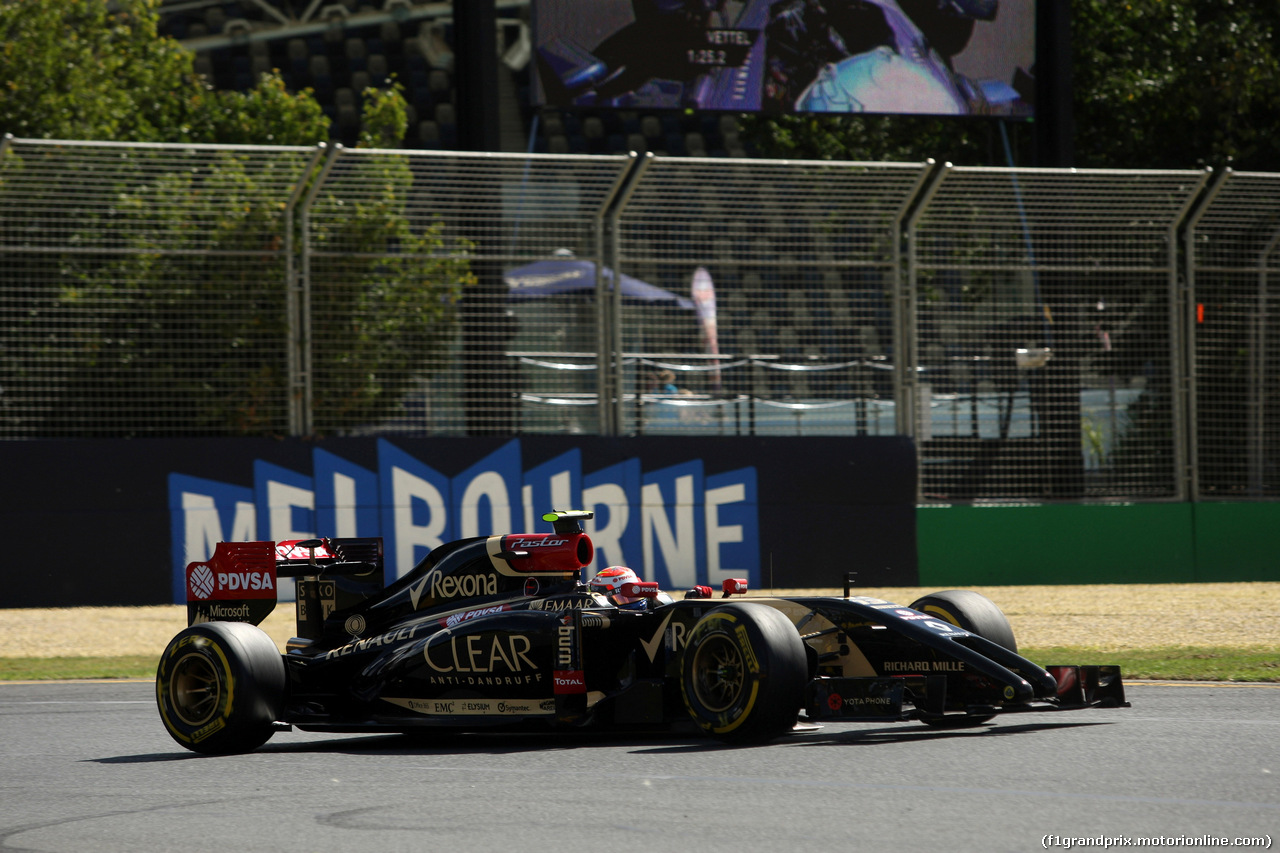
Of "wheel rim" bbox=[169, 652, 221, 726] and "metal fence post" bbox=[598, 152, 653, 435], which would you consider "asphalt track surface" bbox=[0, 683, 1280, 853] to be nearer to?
"wheel rim" bbox=[169, 652, 221, 726]

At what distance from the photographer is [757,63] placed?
1680 centimetres

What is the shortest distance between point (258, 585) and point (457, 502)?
693 centimetres

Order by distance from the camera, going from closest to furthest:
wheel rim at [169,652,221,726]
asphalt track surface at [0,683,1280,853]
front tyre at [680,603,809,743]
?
asphalt track surface at [0,683,1280,853] → front tyre at [680,603,809,743] → wheel rim at [169,652,221,726]

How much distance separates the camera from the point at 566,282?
1564 centimetres

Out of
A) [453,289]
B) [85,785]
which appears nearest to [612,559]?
[453,289]

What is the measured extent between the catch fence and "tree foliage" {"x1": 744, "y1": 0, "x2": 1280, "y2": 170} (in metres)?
4.06

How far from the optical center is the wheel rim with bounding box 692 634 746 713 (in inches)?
268

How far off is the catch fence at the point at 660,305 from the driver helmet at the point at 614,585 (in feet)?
25.4

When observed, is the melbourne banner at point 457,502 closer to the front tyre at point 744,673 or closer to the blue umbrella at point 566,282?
the blue umbrella at point 566,282

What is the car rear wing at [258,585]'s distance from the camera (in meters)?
8.27

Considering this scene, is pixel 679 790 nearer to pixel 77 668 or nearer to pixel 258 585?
pixel 258 585

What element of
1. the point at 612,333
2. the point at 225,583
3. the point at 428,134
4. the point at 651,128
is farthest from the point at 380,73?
the point at 225,583

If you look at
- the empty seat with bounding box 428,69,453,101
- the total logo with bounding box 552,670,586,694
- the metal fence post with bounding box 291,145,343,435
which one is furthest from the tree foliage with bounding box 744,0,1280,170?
the empty seat with bounding box 428,69,453,101

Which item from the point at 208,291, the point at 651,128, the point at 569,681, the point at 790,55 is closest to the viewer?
the point at 569,681
